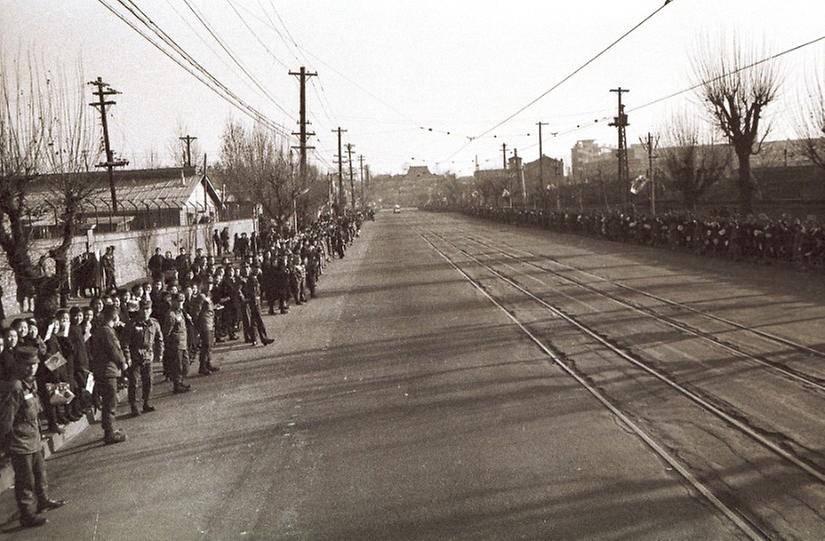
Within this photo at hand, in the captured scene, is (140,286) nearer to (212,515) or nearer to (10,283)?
(212,515)

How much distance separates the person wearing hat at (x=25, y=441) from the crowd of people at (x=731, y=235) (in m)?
20.3

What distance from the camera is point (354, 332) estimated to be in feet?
47.9

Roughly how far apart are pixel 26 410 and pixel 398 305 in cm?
1224

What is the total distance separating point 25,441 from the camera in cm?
610

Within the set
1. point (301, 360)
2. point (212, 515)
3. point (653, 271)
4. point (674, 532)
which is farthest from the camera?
point (653, 271)

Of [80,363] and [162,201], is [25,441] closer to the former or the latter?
[80,363]

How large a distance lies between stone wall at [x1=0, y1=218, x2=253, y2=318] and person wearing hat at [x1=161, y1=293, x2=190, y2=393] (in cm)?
802

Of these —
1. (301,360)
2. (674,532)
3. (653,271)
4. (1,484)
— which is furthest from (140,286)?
(653,271)

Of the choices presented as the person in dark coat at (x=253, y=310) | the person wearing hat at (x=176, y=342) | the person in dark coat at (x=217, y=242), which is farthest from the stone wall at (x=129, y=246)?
the person wearing hat at (x=176, y=342)

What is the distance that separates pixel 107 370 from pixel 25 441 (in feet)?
7.30

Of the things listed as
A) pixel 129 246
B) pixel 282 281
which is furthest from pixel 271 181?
pixel 282 281

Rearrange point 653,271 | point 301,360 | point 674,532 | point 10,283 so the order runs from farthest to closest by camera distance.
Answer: point 653,271
point 10,283
point 301,360
point 674,532

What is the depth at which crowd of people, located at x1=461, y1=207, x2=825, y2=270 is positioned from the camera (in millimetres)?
20656

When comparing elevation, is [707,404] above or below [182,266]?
below
